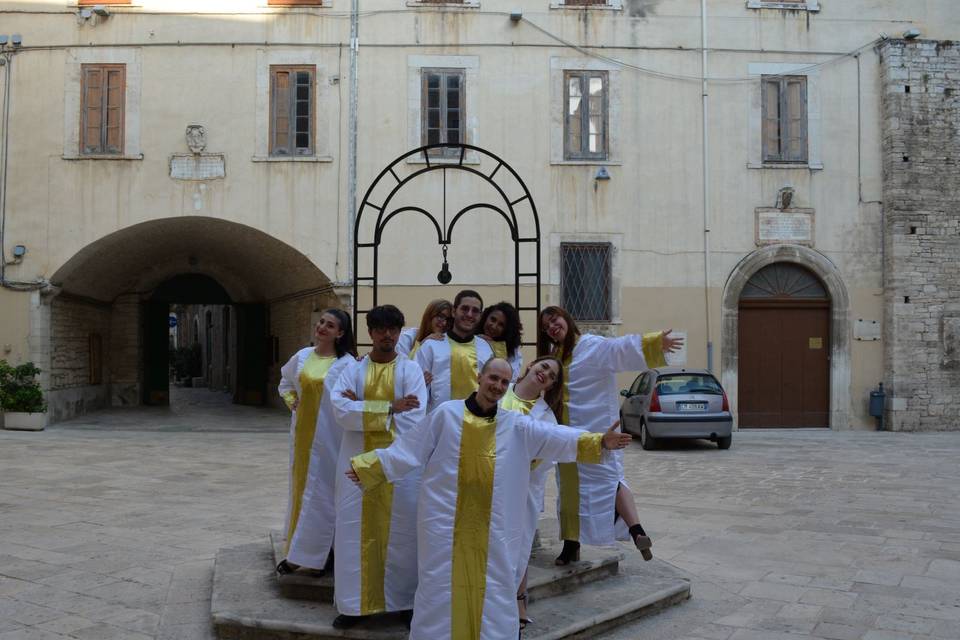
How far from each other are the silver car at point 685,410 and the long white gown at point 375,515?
9916 mm

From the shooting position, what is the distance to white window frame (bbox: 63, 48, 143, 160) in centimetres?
1669

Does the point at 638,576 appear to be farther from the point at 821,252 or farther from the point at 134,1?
the point at 134,1

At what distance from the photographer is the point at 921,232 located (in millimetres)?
17438

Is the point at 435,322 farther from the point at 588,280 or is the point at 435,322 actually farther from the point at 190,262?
the point at 190,262

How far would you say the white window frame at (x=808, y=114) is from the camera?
57.6ft

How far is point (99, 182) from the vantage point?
656 inches

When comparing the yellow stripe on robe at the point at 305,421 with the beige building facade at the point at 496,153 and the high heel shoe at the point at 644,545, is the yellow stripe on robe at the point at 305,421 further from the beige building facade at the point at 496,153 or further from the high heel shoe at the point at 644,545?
the beige building facade at the point at 496,153

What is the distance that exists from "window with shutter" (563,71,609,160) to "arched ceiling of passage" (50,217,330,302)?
5.24 metres

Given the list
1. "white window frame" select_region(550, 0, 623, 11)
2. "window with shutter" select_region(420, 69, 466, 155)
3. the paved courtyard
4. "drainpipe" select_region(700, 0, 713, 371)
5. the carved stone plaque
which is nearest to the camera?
the paved courtyard

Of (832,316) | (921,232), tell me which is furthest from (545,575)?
(921,232)

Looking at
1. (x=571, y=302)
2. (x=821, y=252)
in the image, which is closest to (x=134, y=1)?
(x=571, y=302)

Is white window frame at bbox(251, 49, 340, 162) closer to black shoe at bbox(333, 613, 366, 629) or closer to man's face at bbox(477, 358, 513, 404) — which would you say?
black shoe at bbox(333, 613, 366, 629)

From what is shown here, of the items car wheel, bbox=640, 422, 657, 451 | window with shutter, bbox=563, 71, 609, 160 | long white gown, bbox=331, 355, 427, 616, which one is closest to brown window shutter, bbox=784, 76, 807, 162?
window with shutter, bbox=563, 71, 609, 160

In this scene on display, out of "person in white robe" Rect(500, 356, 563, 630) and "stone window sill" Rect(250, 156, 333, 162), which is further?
"stone window sill" Rect(250, 156, 333, 162)
